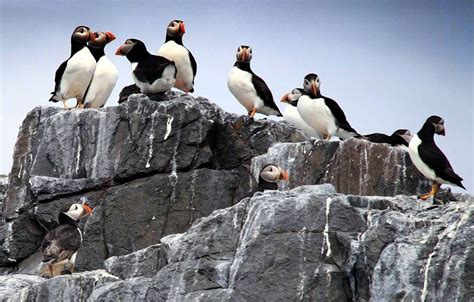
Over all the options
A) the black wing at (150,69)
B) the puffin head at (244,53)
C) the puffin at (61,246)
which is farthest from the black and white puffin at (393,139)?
the puffin at (61,246)

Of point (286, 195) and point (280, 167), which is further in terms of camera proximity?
point (280, 167)

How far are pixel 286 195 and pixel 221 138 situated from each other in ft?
14.3

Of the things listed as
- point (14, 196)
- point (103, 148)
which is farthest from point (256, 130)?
point (14, 196)

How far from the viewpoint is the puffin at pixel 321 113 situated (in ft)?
56.7

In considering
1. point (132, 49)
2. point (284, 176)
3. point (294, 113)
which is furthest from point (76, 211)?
point (294, 113)

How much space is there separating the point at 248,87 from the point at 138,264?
504 centimetres

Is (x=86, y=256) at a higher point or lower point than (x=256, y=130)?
lower

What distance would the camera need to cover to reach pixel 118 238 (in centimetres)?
1656

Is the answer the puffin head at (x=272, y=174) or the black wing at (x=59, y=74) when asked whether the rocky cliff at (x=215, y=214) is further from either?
the black wing at (x=59, y=74)

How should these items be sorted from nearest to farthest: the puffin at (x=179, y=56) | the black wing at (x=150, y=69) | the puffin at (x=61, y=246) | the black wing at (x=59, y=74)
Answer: the puffin at (x=61, y=246), the black wing at (x=150, y=69), the puffin at (x=179, y=56), the black wing at (x=59, y=74)

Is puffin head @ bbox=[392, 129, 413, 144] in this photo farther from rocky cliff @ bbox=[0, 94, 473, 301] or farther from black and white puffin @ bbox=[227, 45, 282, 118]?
black and white puffin @ bbox=[227, 45, 282, 118]

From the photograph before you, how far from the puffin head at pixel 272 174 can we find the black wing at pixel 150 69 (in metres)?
2.40

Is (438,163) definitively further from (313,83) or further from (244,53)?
(244,53)

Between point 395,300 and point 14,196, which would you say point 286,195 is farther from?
point 14,196
